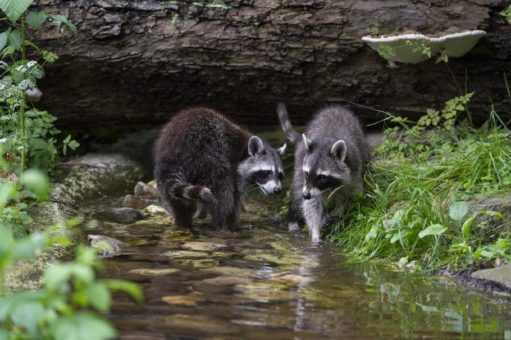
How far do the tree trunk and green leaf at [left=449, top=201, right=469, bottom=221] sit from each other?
6.03ft

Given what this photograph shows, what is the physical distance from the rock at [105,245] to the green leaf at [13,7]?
1.56m

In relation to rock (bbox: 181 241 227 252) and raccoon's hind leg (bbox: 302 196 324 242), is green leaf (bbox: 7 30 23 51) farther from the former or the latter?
raccoon's hind leg (bbox: 302 196 324 242)

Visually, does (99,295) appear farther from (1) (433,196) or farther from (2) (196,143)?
(2) (196,143)

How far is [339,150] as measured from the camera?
6.88m

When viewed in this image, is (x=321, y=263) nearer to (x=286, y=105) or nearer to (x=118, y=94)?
(x=286, y=105)

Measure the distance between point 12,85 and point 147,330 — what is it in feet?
9.03

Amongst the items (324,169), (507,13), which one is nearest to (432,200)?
(324,169)

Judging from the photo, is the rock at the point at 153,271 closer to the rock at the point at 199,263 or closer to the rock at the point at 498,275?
the rock at the point at 199,263

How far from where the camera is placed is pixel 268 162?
7.23 meters

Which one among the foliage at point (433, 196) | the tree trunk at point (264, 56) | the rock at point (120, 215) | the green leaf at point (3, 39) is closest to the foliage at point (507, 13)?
the tree trunk at point (264, 56)

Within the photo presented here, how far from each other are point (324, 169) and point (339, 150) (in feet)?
0.73

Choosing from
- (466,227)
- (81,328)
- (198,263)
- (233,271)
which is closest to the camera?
(81,328)

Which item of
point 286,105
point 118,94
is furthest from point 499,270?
point 118,94

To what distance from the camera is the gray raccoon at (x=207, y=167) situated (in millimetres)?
6711
